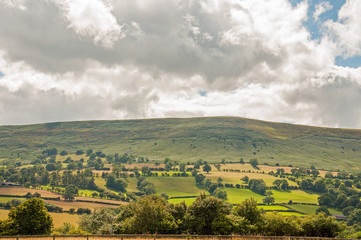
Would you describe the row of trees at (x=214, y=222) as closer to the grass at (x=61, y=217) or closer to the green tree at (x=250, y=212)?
the green tree at (x=250, y=212)

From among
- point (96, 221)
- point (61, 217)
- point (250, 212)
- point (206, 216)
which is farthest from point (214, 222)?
point (61, 217)

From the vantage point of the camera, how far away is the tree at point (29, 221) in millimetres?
77938

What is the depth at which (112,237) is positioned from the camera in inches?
2103

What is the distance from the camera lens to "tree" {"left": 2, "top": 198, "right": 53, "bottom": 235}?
77.9 metres

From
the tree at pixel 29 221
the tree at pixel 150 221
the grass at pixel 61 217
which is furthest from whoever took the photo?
the grass at pixel 61 217

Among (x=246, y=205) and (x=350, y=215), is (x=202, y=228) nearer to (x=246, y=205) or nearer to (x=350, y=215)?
(x=246, y=205)

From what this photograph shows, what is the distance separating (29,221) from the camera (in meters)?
79.1

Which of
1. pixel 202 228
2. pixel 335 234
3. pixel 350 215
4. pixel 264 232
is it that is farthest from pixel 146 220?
pixel 350 215

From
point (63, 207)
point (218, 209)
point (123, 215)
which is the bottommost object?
point (63, 207)

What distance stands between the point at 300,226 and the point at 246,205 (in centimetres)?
1488

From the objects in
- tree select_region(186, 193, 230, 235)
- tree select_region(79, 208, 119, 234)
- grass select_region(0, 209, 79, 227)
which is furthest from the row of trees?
grass select_region(0, 209, 79, 227)

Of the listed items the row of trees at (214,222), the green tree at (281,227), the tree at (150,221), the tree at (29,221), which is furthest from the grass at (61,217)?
the green tree at (281,227)

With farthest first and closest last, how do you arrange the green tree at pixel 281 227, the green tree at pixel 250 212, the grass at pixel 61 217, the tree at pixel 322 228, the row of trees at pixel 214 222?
the grass at pixel 61 217
the green tree at pixel 250 212
the tree at pixel 322 228
the row of trees at pixel 214 222
the green tree at pixel 281 227

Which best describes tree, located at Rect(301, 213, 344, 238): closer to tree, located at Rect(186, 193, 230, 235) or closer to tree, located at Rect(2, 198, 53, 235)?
tree, located at Rect(186, 193, 230, 235)
